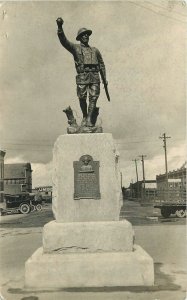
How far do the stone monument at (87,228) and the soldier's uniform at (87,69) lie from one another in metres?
0.44

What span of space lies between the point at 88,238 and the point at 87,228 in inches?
6.2

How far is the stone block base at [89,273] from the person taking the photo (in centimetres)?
597

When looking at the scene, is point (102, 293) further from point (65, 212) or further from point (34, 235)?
point (34, 235)

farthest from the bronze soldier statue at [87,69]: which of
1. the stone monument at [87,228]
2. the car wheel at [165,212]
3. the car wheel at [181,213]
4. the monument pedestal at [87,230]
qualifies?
the car wheel at [181,213]

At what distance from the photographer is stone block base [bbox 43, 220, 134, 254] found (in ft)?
20.5

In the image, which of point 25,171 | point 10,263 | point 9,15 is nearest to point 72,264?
point 10,263

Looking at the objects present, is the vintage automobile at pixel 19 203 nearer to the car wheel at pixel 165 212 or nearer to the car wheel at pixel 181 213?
the car wheel at pixel 165 212

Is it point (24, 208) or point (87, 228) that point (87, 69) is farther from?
point (24, 208)

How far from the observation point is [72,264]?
6008 millimetres

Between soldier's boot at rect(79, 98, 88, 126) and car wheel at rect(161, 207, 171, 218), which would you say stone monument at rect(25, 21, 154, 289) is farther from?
car wheel at rect(161, 207, 171, 218)

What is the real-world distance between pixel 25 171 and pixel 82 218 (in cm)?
4866

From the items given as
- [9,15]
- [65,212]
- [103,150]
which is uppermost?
[9,15]

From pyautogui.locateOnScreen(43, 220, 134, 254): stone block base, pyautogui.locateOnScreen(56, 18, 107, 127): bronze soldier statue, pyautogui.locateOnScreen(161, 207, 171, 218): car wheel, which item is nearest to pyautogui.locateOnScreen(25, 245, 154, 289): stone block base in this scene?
pyautogui.locateOnScreen(43, 220, 134, 254): stone block base

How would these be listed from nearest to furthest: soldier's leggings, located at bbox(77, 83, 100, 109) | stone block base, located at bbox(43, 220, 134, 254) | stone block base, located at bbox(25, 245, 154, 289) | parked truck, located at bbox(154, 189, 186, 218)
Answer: stone block base, located at bbox(25, 245, 154, 289) < stone block base, located at bbox(43, 220, 134, 254) < soldier's leggings, located at bbox(77, 83, 100, 109) < parked truck, located at bbox(154, 189, 186, 218)
